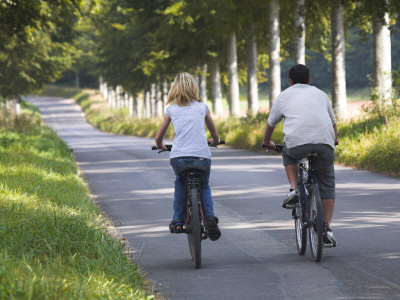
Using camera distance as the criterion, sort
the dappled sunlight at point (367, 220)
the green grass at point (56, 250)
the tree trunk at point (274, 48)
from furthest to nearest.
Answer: the tree trunk at point (274, 48) < the dappled sunlight at point (367, 220) < the green grass at point (56, 250)

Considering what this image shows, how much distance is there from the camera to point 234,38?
Result: 39031 mm

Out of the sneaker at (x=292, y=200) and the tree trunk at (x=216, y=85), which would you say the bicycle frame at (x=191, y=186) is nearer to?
the sneaker at (x=292, y=200)

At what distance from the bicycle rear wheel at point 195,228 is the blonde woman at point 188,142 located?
17cm

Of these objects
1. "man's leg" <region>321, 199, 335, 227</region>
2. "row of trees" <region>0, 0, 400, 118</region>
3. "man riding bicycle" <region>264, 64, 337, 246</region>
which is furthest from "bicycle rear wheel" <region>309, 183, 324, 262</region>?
"row of trees" <region>0, 0, 400, 118</region>

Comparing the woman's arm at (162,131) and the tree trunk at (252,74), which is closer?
the woman's arm at (162,131)

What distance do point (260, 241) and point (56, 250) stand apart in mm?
2807

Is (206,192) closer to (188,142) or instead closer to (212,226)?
(212,226)

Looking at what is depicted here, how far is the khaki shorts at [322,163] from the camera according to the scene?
7973 millimetres

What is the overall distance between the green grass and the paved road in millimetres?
500

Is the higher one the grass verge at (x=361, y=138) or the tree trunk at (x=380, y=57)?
the tree trunk at (x=380, y=57)

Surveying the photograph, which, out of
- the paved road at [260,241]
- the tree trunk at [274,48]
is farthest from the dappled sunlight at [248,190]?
the tree trunk at [274,48]

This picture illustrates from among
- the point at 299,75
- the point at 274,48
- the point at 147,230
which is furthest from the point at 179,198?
the point at 274,48

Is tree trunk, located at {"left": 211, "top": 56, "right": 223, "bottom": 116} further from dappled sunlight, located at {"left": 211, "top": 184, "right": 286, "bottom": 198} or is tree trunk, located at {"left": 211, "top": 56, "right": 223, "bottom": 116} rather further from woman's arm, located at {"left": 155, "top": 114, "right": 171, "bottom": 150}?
woman's arm, located at {"left": 155, "top": 114, "right": 171, "bottom": 150}

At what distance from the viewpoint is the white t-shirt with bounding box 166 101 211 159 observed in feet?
26.4
